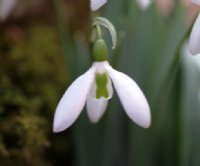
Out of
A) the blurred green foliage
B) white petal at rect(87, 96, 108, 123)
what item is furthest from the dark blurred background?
white petal at rect(87, 96, 108, 123)

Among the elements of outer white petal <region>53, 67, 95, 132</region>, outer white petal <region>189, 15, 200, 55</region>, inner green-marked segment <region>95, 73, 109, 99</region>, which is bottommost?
outer white petal <region>53, 67, 95, 132</region>

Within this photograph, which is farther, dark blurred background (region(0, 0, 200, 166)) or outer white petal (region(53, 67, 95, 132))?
dark blurred background (region(0, 0, 200, 166))

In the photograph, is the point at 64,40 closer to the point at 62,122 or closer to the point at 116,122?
the point at 116,122

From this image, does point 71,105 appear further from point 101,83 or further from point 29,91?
point 29,91

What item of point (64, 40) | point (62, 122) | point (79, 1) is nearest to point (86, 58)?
point (64, 40)

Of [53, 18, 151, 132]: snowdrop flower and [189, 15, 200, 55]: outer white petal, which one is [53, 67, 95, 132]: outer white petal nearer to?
[53, 18, 151, 132]: snowdrop flower

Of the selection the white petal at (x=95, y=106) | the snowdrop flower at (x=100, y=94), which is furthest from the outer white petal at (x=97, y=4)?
the white petal at (x=95, y=106)

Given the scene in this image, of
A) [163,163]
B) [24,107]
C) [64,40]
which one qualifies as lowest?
[163,163]

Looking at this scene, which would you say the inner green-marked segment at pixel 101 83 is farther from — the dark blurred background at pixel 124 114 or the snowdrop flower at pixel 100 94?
the dark blurred background at pixel 124 114
